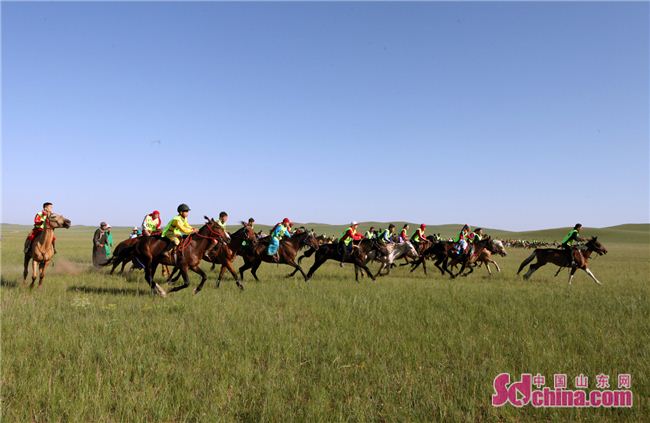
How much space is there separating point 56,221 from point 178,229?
3767 millimetres

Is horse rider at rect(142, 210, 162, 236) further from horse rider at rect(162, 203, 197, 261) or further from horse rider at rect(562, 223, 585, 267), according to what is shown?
horse rider at rect(562, 223, 585, 267)

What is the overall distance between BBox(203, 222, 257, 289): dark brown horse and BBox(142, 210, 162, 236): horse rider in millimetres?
2318

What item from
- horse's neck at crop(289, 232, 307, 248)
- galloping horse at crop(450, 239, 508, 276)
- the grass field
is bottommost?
the grass field

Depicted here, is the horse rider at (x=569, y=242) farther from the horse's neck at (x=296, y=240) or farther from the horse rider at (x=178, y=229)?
the horse rider at (x=178, y=229)

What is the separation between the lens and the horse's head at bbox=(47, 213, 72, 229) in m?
11.1

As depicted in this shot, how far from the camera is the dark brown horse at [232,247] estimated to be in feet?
44.2

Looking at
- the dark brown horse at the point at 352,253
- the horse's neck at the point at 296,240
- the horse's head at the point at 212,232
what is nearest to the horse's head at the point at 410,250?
the dark brown horse at the point at 352,253

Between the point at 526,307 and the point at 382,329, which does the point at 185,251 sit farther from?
the point at 526,307

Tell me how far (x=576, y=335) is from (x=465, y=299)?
371cm

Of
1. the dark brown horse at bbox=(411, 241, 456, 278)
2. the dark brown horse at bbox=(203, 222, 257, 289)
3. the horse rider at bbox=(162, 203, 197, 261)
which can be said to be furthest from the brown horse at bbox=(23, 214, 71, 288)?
the dark brown horse at bbox=(411, 241, 456, 278)

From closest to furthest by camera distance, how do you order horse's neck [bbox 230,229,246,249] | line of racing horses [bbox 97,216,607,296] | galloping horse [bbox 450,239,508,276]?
line of racing horses [bbox 97,216,607,296]
horse's neck [bbox 230,229,246,249]
galloping horse [bbox 450,239,508,276]

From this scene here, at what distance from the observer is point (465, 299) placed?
35.2 ft

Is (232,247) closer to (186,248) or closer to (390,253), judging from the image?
(186,248)

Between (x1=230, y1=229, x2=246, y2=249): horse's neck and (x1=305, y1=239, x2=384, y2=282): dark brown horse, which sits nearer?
(x1=230, y1=229, x2=246, y2=249): horse's neck
